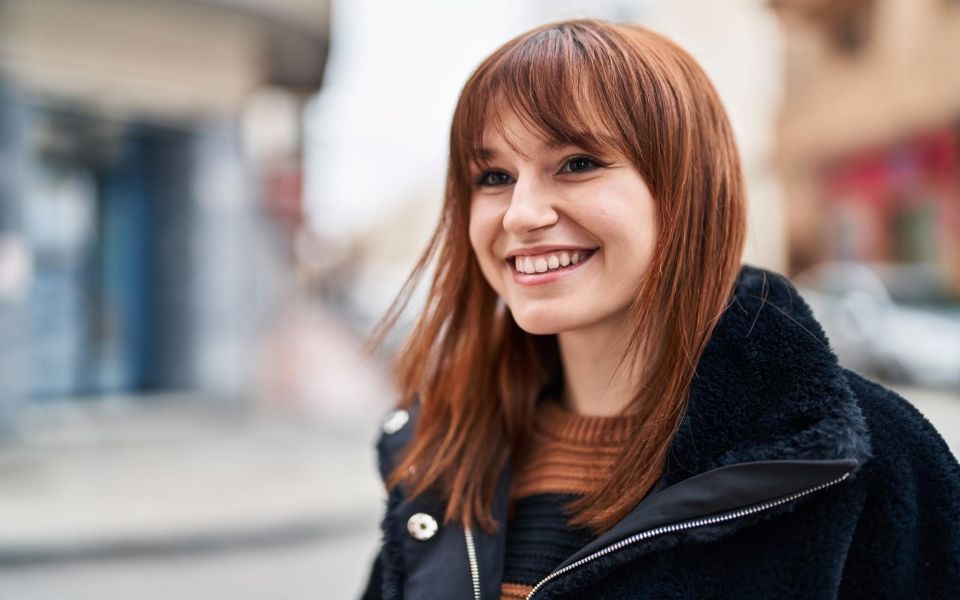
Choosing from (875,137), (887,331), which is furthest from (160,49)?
(875,137)

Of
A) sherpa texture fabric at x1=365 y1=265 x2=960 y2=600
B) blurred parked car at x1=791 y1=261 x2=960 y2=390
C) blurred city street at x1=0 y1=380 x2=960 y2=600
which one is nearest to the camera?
sherpa texture fabric at x1=365 y1=265 x2=960 y2=600

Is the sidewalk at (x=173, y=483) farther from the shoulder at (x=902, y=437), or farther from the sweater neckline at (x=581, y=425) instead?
the shoulder at (x=902, y=437)

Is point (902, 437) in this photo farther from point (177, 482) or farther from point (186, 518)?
point (177, 482)

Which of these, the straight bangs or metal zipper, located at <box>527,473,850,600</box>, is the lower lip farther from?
metal zipper, located at <box>527,473,850,600</box>

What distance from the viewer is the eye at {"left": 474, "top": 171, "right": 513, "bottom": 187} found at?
167 cm

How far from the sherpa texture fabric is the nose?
356mm

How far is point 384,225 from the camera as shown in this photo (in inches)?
3184

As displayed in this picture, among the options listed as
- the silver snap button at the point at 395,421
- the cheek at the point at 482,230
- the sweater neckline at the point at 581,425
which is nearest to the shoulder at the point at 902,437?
the sweater neckline at the point at 581,425

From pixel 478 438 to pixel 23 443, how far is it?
8.51 meters

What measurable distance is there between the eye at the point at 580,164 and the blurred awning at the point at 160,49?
839cm

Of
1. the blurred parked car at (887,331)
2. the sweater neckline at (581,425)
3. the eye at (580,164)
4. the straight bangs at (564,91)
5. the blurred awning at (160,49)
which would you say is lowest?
the blurred parked car at (887,331)

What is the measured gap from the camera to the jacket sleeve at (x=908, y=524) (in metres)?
1.31

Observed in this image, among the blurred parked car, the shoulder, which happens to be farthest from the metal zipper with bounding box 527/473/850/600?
the blurred parked car

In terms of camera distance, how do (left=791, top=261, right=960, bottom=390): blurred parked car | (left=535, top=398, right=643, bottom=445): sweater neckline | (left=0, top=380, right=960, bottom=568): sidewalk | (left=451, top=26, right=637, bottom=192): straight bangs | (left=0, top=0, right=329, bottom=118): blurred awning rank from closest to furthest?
1. (left=451, top=26, right=637, bottom=192): straight bangs
2. (left=535, top=398, right=643, bottom=445): sweater neckline
3. (left=0, top=380, right=960, bottom=568): sidewalk
4. (left=0, top=0, right=329, bottom=118): blurred awning
5. (left=791, top=261, right=960, bottom=390): blurred parked car
